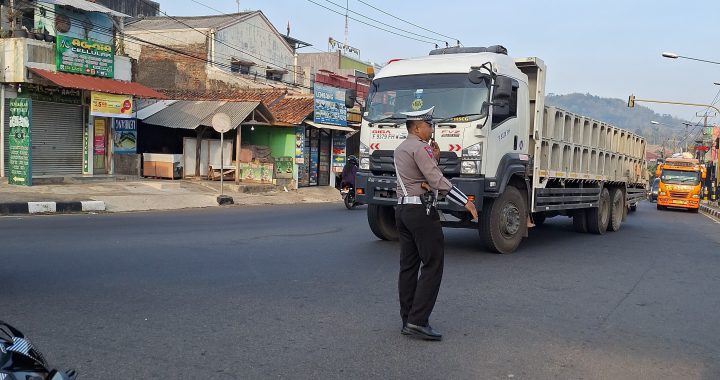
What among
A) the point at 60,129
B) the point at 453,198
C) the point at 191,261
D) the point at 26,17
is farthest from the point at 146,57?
the point at 453,198

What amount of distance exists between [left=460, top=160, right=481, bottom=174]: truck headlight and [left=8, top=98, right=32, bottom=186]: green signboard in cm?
1236

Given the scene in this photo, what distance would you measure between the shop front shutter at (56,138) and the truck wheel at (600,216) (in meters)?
15.6

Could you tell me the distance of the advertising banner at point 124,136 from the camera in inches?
836

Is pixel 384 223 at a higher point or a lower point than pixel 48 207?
higher

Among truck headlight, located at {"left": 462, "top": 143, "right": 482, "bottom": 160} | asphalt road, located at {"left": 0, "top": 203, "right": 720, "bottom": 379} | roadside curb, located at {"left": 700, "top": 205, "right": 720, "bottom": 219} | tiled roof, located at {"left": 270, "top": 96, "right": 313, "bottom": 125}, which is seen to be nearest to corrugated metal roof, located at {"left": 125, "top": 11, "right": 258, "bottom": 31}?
tiled roof, located at {"left": 270, "top": 96, "right": 313, "bottom": 125}

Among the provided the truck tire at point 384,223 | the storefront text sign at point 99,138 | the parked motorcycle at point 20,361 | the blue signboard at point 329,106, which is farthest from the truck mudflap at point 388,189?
the blue signboard at point 329,106

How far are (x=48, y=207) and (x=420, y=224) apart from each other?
38.2 feet

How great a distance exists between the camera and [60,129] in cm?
1897

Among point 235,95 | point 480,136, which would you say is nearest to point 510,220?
point 480,136

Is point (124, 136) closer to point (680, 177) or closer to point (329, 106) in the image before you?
point (329, 106)

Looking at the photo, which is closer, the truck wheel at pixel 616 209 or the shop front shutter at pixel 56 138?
the truck wheel at pixel 616 209

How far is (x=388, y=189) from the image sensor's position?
895 centimetres

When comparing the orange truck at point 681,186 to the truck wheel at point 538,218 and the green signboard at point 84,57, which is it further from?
the green signboard at point 84,57

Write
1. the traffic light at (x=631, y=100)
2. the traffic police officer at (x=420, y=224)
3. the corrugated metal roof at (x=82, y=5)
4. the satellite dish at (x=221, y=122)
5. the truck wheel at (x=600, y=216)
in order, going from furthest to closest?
1. the traffic light at (x=631, y=100)
2. the corrugated metal roof at (x=82, y=5)
3. the satellite dish at (x=221, y=122)
4. the truck wheel at (x=600, y=216)
5. the traffic police officer at (x=420, y=224)
